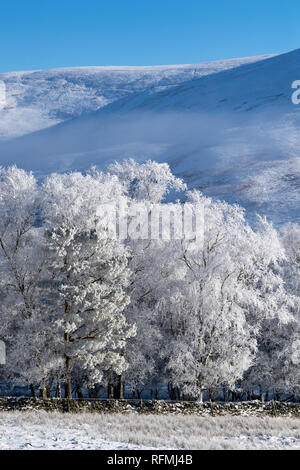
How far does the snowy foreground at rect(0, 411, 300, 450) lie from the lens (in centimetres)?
1419

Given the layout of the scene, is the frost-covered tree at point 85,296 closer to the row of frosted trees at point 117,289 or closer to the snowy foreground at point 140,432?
the row of frosted trees at point 117,289

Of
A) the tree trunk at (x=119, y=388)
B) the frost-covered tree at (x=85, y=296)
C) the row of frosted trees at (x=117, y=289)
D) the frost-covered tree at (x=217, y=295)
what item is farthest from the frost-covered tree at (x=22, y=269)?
the frost-covered tree at (x=217, y=295)

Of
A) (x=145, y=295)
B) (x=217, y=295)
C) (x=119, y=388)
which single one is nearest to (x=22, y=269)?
(x=145, y=295)

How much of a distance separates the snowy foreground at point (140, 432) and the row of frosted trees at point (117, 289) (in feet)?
18.7

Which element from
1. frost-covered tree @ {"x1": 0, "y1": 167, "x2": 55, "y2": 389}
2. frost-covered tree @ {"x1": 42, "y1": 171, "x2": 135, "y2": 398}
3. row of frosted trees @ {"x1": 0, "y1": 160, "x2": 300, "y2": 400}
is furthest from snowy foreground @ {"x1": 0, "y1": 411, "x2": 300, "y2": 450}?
frost-covered tree @ {"x1": 0, "y1": 167, "x2": 55, "y2": 389}

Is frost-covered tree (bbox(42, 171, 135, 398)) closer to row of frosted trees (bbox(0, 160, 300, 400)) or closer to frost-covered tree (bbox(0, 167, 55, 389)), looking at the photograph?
row of frosted trees (bbox(0, 160, 300, 400))

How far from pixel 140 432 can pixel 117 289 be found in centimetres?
1087

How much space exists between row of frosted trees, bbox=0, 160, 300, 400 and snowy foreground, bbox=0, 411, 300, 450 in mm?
5689

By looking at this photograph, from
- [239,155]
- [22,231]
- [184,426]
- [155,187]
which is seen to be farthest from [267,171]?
[184,426]

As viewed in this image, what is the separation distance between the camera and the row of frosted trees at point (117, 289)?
82.1ft

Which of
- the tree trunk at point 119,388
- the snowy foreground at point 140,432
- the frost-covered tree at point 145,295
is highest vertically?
the frost-covered tree at point 145,295

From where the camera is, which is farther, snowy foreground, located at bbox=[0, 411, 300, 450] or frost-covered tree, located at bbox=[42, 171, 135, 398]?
frost-covered tree, located at bbox=[42, 171, 135, 398]
